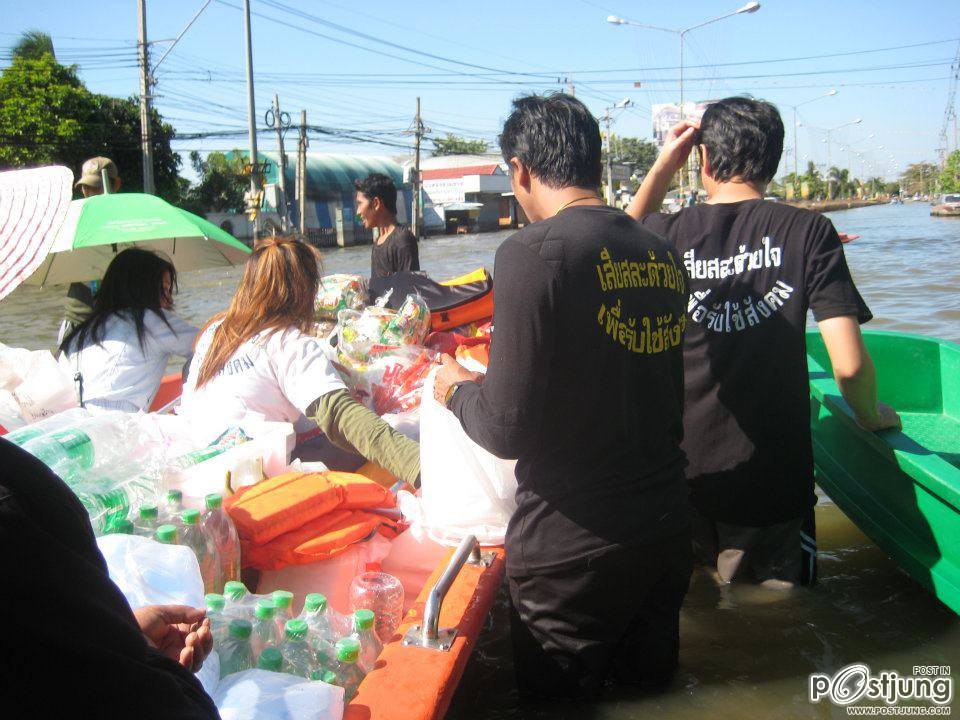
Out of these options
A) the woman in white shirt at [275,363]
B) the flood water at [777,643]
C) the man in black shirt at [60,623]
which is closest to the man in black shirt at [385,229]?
the woman in white shirt at [275,363]

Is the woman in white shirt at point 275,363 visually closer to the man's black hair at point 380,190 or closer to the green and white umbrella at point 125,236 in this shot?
the green and white umbrella at point 125,236

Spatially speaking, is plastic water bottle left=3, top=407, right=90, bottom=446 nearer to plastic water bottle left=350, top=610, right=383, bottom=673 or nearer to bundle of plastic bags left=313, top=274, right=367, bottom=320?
plastic water bottle left=350, top=610, right=383, bottom=673

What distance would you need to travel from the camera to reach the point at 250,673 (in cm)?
171

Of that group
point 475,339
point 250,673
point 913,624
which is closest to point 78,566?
point 250,673

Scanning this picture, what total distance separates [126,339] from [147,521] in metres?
1.56

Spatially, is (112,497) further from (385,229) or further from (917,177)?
(917,177)

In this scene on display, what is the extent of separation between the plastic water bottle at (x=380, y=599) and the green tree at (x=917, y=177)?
14665 cm

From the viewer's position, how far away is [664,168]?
2.80 metres

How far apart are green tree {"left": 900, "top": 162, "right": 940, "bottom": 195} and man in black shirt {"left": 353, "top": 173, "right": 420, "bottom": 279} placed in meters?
143

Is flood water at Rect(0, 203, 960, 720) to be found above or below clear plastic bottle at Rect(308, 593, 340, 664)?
below

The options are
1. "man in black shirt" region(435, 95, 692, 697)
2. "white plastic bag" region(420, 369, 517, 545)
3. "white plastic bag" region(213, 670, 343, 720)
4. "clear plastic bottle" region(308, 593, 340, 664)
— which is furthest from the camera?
"white plastic bag" region(420, 369, 517, 545)

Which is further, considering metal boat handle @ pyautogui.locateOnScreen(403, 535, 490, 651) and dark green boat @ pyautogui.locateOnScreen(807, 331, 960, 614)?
dark green boat @ pyautogui.locateOnScreen(807, 331, 960, 614)

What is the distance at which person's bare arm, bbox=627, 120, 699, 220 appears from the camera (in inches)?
106

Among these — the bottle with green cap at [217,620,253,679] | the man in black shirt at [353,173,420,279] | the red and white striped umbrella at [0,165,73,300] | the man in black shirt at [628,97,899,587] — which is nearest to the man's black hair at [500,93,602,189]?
the man in black shirt at [628,97,899,587]
